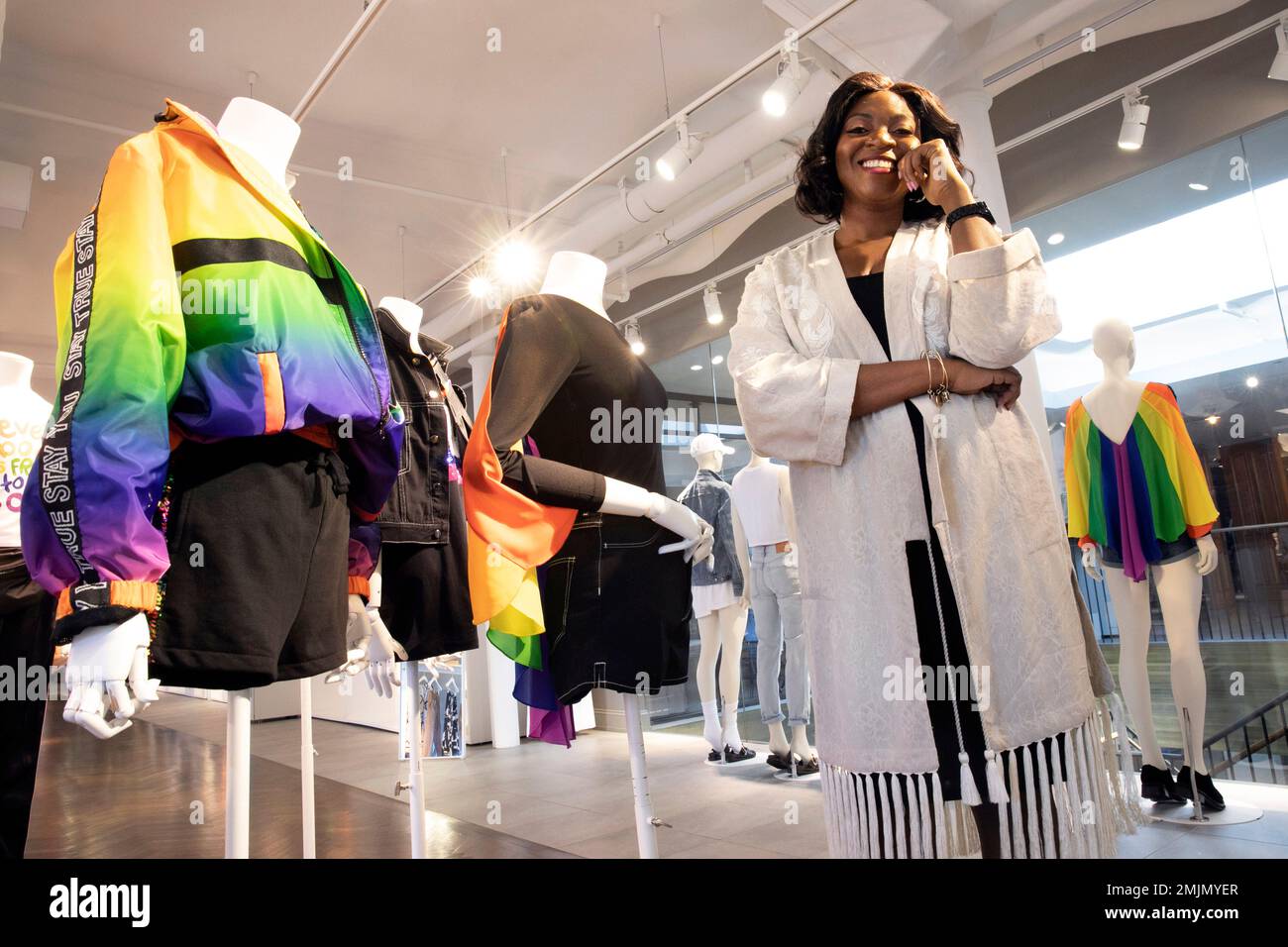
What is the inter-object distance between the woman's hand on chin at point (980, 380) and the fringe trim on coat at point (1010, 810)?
491mm

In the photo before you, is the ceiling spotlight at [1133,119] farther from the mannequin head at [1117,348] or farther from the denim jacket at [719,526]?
the denim jacket at [719,526]

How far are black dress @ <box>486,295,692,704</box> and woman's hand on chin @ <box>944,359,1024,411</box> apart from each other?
700 mm

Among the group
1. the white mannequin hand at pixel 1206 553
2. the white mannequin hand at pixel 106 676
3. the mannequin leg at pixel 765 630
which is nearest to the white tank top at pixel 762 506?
the mannequin leg at pixel 765 630

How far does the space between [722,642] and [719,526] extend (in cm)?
78

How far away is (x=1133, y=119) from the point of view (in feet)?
12.8

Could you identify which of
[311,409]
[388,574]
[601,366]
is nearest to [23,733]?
[388,574]

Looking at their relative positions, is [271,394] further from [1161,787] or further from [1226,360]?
[1226,360]

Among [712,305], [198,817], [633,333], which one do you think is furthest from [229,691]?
[633,333]

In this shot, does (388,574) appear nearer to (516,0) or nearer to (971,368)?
(971,368)

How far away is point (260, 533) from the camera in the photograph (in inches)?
44.7

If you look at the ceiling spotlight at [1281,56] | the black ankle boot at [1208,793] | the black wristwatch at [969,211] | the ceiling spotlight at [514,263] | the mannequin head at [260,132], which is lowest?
the black ankle boot at [1208,793]

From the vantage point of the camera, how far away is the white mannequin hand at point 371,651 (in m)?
1.62

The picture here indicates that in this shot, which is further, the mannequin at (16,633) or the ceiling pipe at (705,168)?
the ceiling pipe at (705,168)
